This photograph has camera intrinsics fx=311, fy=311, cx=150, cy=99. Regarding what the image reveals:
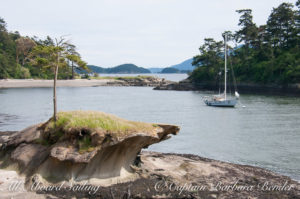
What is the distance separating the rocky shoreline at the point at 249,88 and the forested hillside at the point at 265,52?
161cm

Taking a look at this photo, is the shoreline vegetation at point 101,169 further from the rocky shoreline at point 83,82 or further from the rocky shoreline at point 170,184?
the rocky shoreline at point 83,82

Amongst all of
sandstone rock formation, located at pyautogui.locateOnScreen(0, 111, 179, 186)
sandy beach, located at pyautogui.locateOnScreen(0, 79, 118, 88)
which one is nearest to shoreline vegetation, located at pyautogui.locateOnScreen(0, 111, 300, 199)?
sandstone rock formation, located at pyautogui.locateOnScreen(0, 111, 179, 186)

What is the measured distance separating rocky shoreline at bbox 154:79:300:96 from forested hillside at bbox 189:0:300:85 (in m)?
1.61

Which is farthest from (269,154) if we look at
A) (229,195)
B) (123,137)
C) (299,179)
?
(123,137)

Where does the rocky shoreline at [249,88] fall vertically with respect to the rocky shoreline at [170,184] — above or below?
above

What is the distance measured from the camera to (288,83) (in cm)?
8375

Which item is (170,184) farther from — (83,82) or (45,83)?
(83,82)

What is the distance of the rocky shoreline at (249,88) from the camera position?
82312 mm

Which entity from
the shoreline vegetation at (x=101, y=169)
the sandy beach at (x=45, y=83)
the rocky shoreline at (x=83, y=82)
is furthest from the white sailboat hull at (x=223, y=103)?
the sandy beach at (x=45, y=83)

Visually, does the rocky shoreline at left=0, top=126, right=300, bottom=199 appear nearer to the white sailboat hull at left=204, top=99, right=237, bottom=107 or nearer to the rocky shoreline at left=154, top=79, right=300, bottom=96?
the white sailboat hull at left=204, top=99, right=237, bottom=107

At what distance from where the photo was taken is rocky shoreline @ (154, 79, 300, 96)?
8231 centimetres

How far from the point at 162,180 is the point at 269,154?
14.0 meters

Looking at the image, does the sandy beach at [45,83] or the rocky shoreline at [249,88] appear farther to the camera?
the sandy beach at [45,83]

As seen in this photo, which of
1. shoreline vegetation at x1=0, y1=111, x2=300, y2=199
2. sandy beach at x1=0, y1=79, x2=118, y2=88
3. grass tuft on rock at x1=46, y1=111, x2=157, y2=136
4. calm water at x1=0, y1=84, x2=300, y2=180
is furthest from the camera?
sandy beach at x1=0, y1=79, x2=118, y2=88
